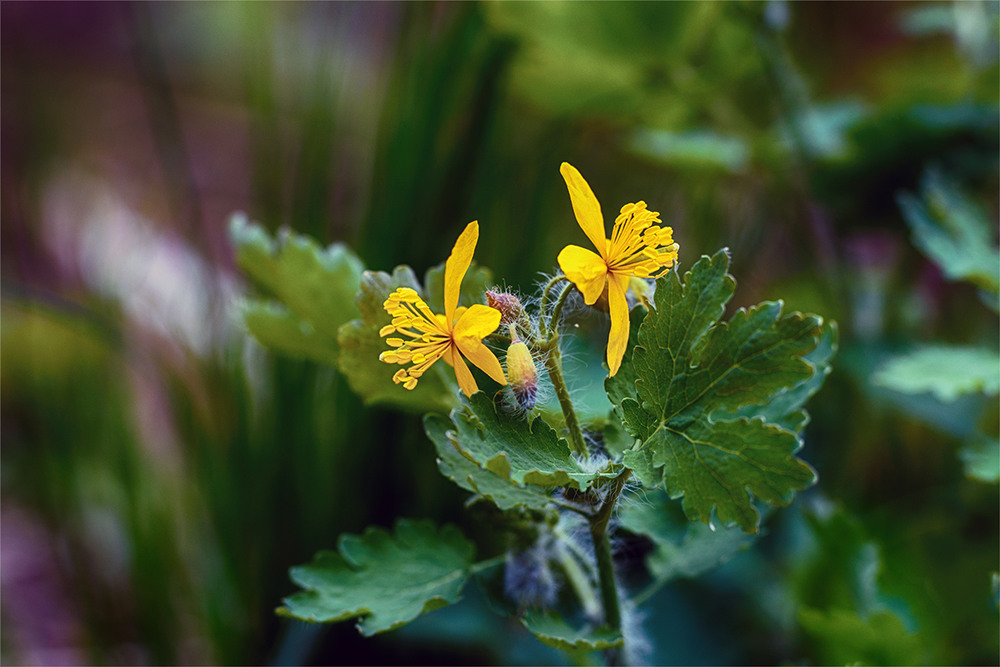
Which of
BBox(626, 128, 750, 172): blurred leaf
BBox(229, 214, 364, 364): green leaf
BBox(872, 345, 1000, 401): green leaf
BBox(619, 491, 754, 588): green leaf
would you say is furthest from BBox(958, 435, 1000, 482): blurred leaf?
BBox(626, 128, 750, 172): blurred leaf

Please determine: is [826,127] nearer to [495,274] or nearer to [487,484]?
[495,274]

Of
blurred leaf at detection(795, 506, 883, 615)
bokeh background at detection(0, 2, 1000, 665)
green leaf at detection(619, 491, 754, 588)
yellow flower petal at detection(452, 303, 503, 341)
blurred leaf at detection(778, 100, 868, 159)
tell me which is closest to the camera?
yellow flower petal at detection(452, 303, 503, 341)

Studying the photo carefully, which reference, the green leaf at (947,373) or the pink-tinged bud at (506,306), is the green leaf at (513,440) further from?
the green leaf at (947,373)

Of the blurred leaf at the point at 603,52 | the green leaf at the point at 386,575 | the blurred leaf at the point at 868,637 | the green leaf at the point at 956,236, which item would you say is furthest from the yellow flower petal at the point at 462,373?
the blurred leaf at the point at 603,52

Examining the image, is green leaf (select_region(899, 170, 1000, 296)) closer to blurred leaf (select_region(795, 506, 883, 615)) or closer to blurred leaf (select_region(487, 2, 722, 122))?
blurred leaf (select_region(795, 506, 883, 615))

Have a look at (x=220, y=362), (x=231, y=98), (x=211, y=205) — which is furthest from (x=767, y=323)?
(x=231, y=98)
